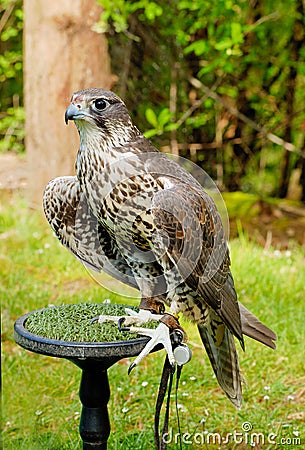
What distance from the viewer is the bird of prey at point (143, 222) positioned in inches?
82.7

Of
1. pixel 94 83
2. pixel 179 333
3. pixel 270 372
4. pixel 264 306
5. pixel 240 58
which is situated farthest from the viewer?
pixel 240 58

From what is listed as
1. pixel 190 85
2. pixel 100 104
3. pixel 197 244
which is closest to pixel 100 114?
Result: pixel 100 104

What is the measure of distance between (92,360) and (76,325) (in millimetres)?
192

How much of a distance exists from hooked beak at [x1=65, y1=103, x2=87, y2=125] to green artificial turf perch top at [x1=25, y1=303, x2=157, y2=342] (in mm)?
657

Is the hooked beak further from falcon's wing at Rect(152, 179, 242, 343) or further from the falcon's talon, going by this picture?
the falcon's talon

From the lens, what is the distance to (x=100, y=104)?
83.1 inches

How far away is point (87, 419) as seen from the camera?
7.16 feet

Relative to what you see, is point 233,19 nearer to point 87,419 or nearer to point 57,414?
point 57,414

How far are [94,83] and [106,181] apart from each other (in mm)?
2922

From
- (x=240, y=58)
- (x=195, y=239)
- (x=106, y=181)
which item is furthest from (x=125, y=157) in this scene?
(x=240, y=58)

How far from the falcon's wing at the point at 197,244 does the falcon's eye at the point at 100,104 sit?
32 centimetres

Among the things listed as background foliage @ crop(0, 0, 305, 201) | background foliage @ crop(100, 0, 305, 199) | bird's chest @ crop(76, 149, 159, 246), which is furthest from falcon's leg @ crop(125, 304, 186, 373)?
background foliage @ crop(100, 0, 305, 199)

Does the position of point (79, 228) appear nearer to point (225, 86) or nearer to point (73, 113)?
point (73, 113)

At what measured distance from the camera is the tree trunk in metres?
4.84
